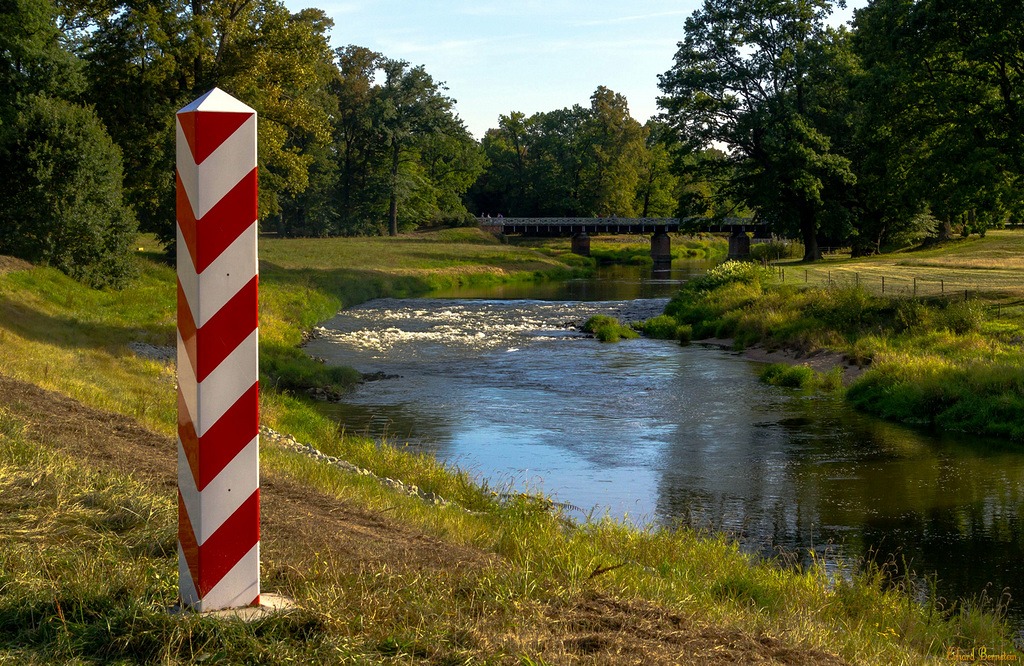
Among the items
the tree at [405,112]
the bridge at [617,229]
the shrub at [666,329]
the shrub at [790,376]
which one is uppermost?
the tree at [405,112]

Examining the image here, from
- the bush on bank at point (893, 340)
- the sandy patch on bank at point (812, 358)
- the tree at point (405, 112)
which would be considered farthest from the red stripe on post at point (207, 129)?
the tree at point (405, 112)

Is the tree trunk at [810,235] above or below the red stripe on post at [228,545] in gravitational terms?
above

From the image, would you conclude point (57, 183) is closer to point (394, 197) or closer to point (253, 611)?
point (253, 611)

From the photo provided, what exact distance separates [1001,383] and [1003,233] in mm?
42200

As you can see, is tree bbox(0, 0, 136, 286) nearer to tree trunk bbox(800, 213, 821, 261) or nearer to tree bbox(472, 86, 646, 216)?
tree trunk bbox(800, 213, 821, 261)

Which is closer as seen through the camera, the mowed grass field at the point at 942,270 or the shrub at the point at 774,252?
the mowed grass field at the point at 942,270

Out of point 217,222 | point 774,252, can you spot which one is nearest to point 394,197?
point 774,252

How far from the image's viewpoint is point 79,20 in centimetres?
2944

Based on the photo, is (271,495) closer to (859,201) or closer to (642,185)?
(859,201)

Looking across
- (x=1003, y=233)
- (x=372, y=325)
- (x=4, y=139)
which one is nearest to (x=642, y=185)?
(x=1003, y=233)

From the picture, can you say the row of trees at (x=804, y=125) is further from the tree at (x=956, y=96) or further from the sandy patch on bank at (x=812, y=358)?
the sandy patch on bank at (x=812, y=358)

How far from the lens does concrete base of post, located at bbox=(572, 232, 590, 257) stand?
8419cm

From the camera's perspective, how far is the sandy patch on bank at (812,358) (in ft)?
73.3

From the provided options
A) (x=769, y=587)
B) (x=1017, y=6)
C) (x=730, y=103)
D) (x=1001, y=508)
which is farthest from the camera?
(x=730, y=103)
